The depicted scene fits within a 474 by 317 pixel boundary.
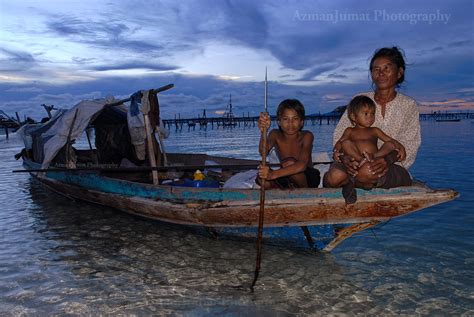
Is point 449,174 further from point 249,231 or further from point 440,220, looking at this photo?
point 249,231

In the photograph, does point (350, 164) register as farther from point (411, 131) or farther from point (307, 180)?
point (307, 180)

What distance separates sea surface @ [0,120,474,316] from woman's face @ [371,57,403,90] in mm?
2382

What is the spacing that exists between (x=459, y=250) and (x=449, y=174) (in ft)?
27.3

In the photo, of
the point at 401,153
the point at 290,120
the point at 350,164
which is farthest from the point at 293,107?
the point at 401,153

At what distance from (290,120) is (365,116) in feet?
3.03

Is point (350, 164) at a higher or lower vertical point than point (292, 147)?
lower

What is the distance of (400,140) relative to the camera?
420 cm

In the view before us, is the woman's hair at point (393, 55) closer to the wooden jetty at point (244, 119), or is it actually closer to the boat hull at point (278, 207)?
the boat hull at point (278, 207)

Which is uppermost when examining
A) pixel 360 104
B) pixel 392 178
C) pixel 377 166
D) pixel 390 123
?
pixel 360 104

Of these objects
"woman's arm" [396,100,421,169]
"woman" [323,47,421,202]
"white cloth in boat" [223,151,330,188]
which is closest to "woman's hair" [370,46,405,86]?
"woman" [323,47,421,202]

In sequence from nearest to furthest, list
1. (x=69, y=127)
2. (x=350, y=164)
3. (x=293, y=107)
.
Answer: (x=350, y=164) < (x=293, y=107) < (x=69, y=127)

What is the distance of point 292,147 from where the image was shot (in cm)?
481

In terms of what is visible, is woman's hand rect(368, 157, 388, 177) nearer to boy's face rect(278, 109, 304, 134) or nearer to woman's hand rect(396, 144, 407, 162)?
woman's hand rect(396, 144, 407, 162)

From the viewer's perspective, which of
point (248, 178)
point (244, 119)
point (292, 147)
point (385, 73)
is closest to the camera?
point (385, 73)
